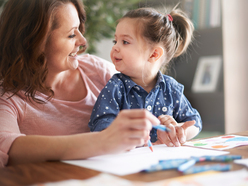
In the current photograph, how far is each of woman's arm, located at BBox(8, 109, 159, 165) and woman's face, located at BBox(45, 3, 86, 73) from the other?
0.47 metres

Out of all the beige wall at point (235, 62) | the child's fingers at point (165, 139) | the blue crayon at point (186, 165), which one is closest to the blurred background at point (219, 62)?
the beige wall at point (235, 62)

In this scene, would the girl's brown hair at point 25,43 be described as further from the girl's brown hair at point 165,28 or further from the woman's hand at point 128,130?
the woman's hand at point 128,130

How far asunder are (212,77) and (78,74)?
5.48 ft

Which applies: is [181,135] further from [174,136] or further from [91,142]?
[91,142]

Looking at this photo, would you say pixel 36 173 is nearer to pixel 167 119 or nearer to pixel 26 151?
pixel 26 151

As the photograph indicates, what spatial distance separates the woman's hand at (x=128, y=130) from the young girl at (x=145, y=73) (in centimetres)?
36

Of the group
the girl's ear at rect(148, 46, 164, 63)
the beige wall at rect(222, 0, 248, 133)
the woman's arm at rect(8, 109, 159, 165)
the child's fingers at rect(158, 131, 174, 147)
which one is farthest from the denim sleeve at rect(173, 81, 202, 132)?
the beige wall at rect(222, 0, 248, 133)

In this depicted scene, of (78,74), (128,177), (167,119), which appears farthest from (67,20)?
(128,177)

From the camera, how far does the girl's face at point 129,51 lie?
1229 mm

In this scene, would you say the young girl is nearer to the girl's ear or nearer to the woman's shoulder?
the girl's ear

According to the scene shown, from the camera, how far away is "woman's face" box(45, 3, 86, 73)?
3.98ft

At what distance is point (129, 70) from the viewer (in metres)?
1.24

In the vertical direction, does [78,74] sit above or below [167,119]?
above

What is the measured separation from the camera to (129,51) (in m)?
1.23
